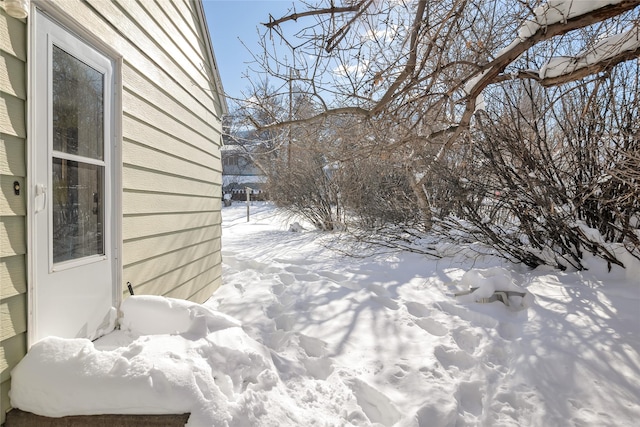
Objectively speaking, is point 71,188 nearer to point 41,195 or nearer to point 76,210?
point 76,210

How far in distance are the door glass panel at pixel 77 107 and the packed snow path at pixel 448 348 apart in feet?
5.53

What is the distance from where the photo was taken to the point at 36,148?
5.20ft

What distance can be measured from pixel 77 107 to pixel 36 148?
0.44 meters

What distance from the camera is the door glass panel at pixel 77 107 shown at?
1764 mm

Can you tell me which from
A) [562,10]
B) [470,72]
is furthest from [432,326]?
[562,10]

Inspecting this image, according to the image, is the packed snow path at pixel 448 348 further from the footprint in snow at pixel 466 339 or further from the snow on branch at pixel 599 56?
the snow on branch at pixel 599 56

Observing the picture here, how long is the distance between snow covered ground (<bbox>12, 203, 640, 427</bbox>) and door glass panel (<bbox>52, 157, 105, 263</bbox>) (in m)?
0.44

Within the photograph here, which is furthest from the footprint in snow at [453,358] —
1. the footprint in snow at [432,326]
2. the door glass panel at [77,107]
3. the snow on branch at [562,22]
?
the door glass panel at [77,107]

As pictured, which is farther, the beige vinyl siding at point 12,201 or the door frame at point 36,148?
the door frame at point 36,148

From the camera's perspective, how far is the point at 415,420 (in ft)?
5.74

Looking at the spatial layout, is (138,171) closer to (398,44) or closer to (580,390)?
(398,44)

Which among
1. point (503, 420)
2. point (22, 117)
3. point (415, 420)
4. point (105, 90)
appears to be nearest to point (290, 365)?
point (415, 420)

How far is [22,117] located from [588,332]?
3582 mm

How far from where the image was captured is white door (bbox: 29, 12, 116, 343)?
1.62 m
